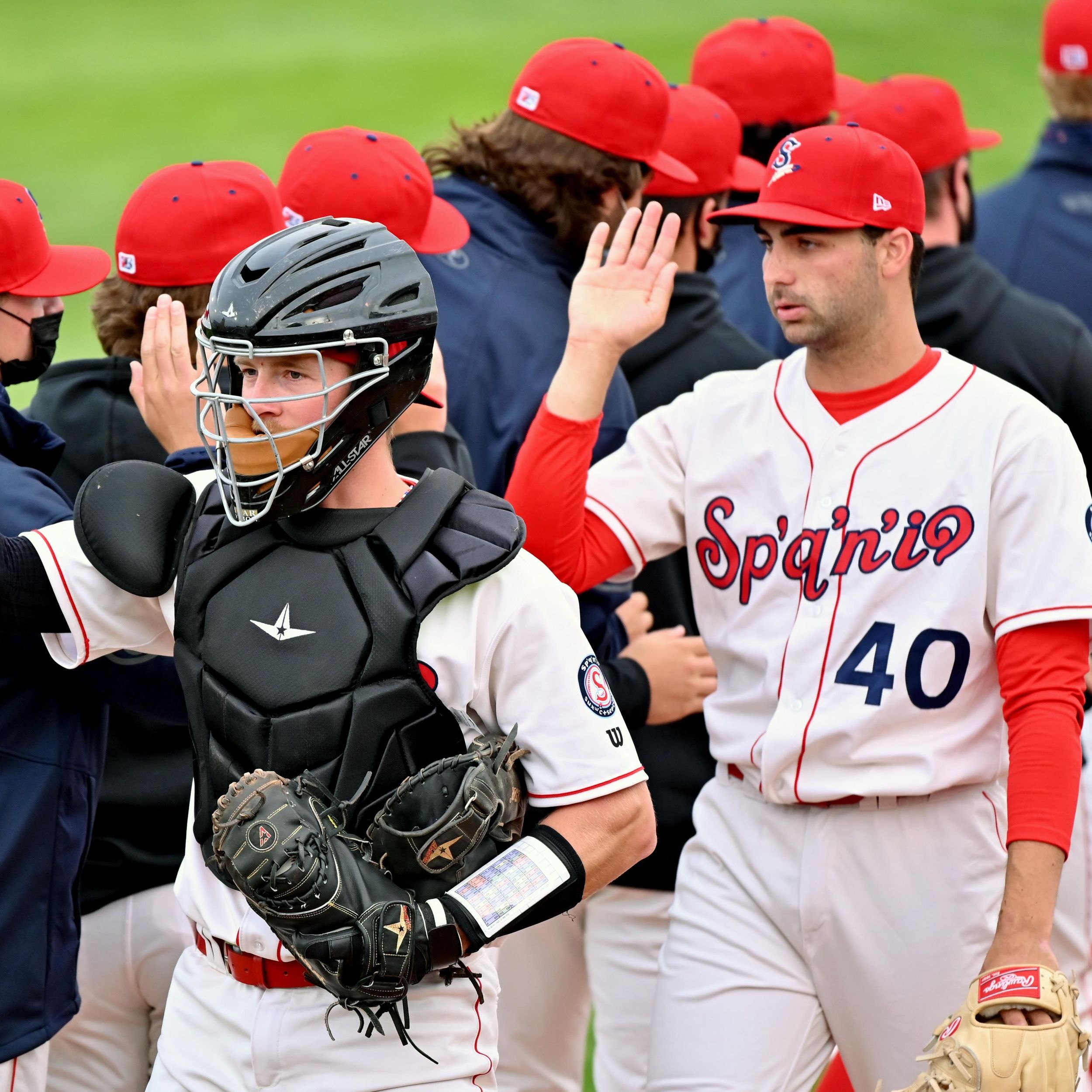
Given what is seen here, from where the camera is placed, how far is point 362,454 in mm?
2850

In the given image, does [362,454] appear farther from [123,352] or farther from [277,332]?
[123,352]

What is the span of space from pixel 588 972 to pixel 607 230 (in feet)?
6.04

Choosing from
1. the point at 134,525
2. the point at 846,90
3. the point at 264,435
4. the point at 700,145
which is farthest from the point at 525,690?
the point at 846,90

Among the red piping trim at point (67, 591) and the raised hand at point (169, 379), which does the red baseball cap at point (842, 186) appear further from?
the red piping trim at point (67, 591)

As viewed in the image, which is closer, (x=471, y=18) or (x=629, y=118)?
(x=629, y=118)

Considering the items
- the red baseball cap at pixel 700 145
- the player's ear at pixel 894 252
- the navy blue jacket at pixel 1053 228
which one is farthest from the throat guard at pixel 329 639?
the navy blue jacket at pixel 1053 228

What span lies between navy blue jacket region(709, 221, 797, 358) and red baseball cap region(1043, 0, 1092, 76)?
5.12 ft

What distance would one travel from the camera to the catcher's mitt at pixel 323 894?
251 centimetres

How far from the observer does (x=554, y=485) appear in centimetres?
353

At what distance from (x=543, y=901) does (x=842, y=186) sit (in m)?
1.65

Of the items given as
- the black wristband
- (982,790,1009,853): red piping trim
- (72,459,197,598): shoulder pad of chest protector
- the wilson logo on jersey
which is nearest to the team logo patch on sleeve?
the black wristband

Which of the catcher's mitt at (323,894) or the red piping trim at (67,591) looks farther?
the red piping trim at (67,591)

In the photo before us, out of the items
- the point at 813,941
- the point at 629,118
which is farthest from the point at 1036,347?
the point at 813,941

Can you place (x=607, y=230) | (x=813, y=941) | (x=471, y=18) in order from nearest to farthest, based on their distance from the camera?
(x=813, y=941) < (x=607, y=230) < (x=471, y=18)
